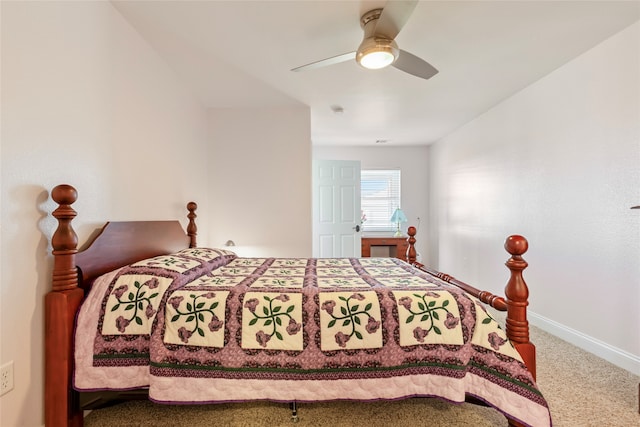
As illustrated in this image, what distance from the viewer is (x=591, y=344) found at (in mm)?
2174

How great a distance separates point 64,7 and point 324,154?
417cm

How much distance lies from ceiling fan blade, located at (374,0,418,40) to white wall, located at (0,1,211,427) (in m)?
1.65

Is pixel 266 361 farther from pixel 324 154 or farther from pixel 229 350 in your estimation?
pixel 324 154

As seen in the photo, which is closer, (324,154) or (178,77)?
(178,77)

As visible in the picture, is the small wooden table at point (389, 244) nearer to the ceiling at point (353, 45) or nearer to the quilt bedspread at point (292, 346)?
the ceiling at point (353, 45)

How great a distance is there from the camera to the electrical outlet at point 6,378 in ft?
3.69

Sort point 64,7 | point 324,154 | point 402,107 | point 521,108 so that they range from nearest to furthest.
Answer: point 64,7 < point 521,108 < point 402,107 < point 324,154

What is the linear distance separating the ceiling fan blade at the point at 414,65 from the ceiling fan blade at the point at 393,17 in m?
0.19

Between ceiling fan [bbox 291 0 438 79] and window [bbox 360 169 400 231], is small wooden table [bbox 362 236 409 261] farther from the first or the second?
ceiling fan [bbox 291 0 438 79]

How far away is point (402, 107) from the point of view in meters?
3.36

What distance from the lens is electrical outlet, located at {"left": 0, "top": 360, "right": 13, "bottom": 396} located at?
3.69 ft

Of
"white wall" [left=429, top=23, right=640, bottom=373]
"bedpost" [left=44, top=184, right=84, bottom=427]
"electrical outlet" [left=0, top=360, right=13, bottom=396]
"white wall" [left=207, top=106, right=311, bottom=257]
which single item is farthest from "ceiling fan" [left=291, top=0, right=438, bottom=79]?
"electrical outlet" [left=0, top=360, right=13, bottom=396]

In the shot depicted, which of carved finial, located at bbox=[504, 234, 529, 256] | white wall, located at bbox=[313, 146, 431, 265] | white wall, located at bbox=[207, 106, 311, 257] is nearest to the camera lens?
carved finial, located at bbox=[504, 234, 529, 256]

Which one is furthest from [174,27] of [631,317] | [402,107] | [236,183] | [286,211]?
[631,317]
